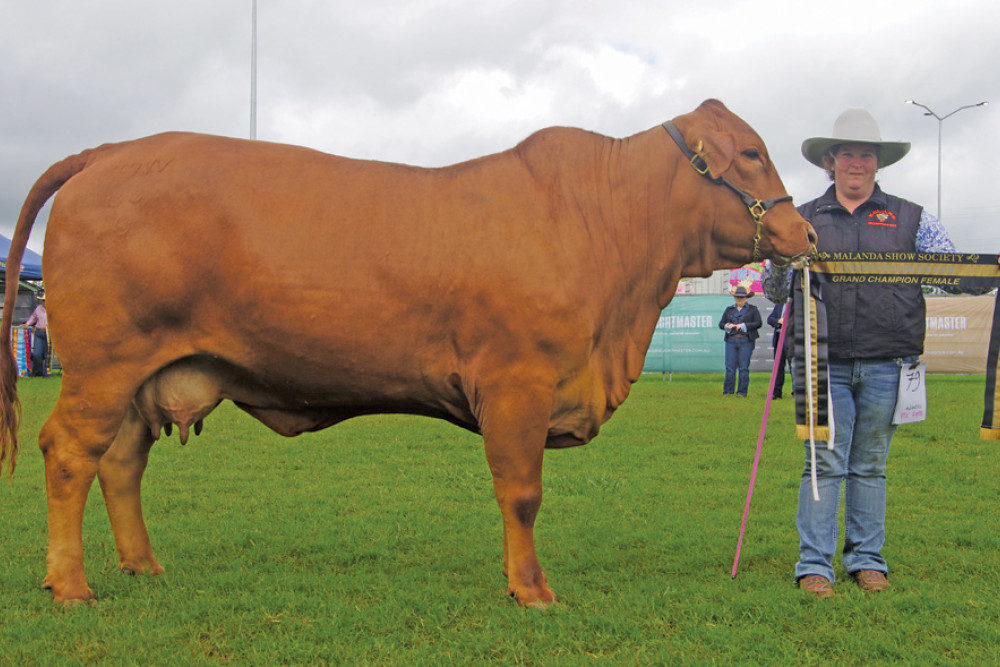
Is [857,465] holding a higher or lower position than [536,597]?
higher

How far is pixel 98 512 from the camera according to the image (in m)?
6.33

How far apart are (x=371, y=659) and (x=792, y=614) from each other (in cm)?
209

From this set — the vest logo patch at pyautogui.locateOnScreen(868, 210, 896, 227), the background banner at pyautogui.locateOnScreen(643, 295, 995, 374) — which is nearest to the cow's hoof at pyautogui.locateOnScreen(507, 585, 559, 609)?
the vest logo patch at pyautogui.locateOnScreen(868, 210, 896, 227)

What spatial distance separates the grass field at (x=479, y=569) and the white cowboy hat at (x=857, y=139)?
2.43 m

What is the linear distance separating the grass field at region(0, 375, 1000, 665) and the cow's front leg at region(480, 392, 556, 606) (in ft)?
0.53

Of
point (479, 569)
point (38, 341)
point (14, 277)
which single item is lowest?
point (479, 569)

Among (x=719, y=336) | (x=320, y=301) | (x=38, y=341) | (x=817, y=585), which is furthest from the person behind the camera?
(x=719, y=336)

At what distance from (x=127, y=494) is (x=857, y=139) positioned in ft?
15.1

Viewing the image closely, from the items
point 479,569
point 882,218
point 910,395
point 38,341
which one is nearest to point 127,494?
point 479,569

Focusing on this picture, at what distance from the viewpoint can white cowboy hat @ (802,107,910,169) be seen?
4.74 metres

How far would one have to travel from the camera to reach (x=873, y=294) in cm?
471

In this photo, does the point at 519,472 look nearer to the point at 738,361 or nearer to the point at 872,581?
the point at 872,581

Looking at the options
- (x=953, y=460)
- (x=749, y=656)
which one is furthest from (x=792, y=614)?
(x=953, y=460)

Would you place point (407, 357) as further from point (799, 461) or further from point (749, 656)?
point (799, 461)
